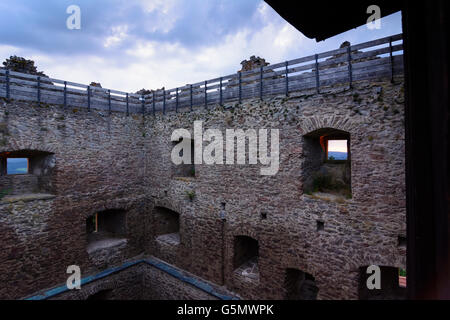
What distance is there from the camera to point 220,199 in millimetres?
7586

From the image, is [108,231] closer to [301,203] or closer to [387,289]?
[301,203]

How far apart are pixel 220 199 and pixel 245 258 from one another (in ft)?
7.12

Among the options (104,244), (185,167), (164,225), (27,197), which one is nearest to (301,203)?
(185,167)

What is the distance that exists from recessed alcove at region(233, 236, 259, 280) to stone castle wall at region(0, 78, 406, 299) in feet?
0.53

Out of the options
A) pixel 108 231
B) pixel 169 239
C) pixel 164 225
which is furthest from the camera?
pixel 108 231

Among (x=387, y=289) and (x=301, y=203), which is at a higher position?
(x=301, y=203)

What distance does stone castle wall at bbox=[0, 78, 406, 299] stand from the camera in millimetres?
5105

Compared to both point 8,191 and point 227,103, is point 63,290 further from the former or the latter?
point 227,103

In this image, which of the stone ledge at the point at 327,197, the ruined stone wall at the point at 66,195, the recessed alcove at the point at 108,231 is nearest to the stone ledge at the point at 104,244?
the recessed alcove at the point at 108,231

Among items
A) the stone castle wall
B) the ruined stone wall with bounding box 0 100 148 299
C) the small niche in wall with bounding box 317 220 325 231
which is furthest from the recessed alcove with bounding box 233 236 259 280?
the ruined stone wall with bounding box 0 100 148 299

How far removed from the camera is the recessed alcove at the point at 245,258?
7.24 metres

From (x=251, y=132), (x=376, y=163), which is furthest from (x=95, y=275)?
(x=376, y=163)

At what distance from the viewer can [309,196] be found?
5.94 meters

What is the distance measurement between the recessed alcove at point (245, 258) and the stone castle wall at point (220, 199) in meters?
0.16
